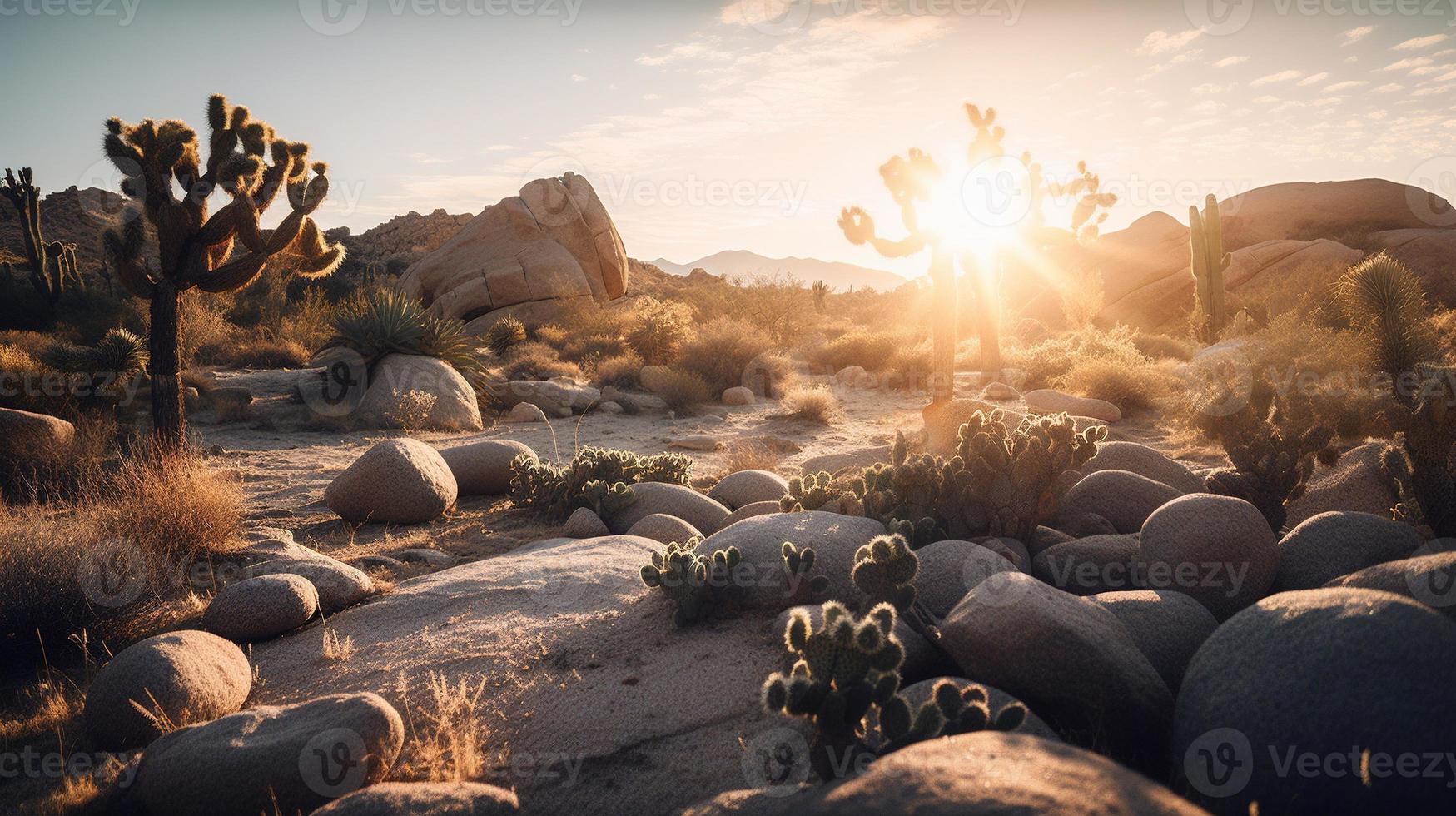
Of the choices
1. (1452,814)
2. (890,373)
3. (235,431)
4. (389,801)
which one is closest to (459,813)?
(389,801)

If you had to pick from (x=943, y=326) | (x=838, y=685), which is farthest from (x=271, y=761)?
(x=943, y=326)

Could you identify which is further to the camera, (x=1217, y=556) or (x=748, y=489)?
(x=748, y=489)

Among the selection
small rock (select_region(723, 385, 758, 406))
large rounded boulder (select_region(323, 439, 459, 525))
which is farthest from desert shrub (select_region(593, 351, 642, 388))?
large rounded boulder (select_region(323, 439, 459, 525))

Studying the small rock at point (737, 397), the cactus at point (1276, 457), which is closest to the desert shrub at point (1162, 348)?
the small rock at point (737, 397)

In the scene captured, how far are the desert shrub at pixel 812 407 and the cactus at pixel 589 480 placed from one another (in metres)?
5.23

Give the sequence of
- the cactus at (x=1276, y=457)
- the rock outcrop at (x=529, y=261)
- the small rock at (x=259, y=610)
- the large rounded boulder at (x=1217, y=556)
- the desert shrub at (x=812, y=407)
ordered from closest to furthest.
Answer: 1. the large rounded boulder at (x=1217, y=556)
2. the small rock at (x=259, y=610)
3. the cactus at (x=1276, y=457)
4. the desert shrub at (x=812, y=407)
5. the rock outcrop at (x=529, y=261)

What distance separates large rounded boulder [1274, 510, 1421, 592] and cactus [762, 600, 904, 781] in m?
2.74

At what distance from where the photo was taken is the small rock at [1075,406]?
1193 centimetres

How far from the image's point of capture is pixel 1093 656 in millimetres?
2746

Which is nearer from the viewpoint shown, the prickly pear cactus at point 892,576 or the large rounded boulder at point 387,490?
the prickly pear cactus at point 892,576

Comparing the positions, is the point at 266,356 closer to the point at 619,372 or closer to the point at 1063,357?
the point at 619,372

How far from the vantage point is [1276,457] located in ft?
15.7

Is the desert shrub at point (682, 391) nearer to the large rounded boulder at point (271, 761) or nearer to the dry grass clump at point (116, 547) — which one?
the dry grass clump at point (116, 547)

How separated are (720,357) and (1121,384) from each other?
26.1 feet
